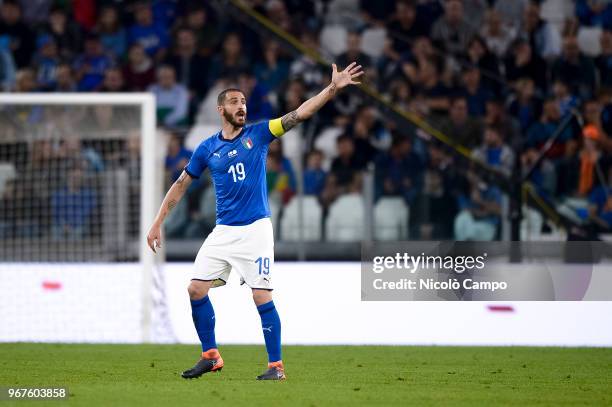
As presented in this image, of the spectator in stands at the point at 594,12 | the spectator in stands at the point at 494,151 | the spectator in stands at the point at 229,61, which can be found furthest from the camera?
the spectator in stands at the point at 229,61

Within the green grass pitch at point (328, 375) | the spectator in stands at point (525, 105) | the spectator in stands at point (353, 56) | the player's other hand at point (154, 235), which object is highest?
the spectator in stands at point (353, 56)

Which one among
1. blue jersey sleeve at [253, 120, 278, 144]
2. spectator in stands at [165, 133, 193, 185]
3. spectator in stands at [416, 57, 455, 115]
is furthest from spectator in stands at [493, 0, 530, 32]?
blue jersey sleeve at [253, 120, 278, 144]

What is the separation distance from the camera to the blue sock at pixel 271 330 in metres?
9.23

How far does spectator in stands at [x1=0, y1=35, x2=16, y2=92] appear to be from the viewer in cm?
1845

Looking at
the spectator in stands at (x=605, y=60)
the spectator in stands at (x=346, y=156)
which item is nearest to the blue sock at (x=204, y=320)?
the spectator in stands at (x=346, y=156)

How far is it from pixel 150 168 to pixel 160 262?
3.53ft

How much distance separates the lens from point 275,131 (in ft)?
30.3

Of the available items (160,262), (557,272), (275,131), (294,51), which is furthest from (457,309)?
(294,51)

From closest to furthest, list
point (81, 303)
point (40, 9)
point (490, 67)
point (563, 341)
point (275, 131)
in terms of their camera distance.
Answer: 1. point (275, 131)
2. point (563, 341)
3. point (81, 303)
4. point (490, 67)
5. point (40, 9)

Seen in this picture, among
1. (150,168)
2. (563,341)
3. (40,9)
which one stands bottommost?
(563,341)

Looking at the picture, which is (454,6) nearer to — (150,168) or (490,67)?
(490,67)

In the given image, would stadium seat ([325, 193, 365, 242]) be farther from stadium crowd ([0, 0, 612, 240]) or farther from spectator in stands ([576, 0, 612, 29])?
spectator in stands ([576, 0, 612, 29])

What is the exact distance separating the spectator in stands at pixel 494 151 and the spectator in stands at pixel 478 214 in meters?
1.20

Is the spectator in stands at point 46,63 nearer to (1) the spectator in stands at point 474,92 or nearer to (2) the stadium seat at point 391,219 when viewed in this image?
(1) the spectator in stands at point 474,92
